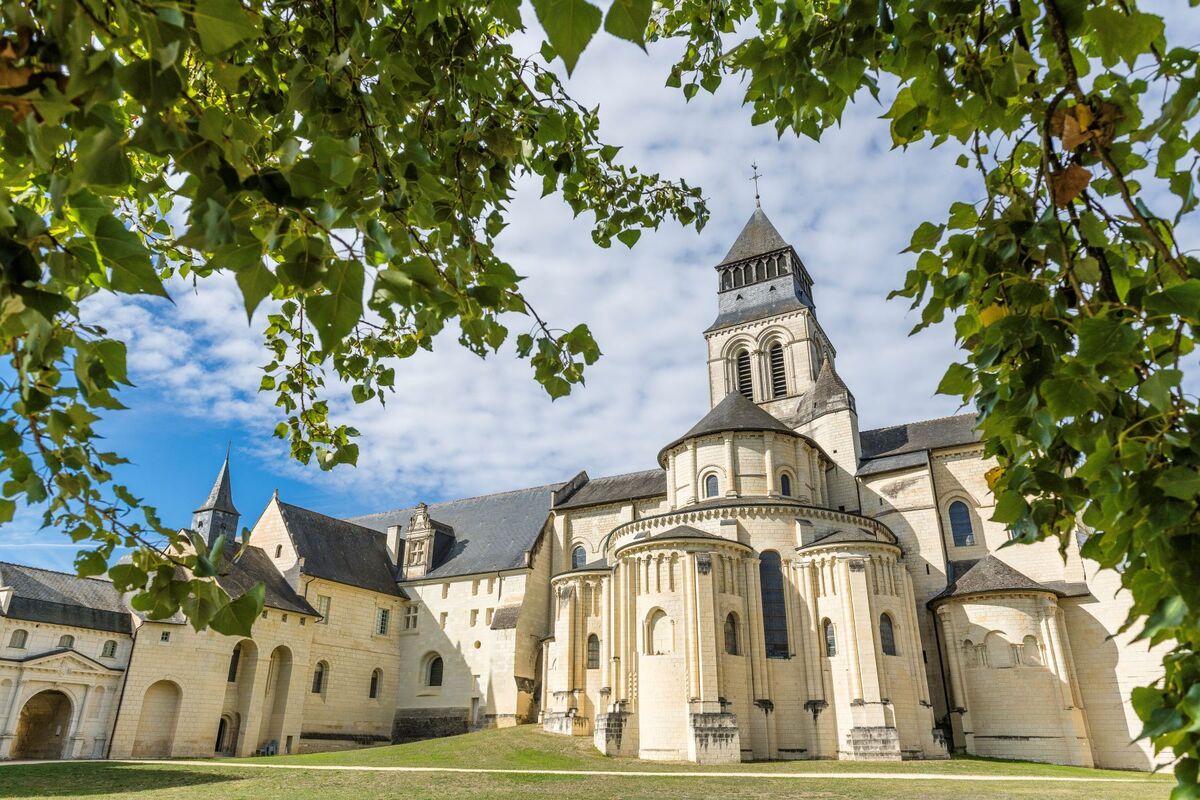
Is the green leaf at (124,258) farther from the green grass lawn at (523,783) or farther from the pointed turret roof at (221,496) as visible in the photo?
the pointed turret roof at (221,496)

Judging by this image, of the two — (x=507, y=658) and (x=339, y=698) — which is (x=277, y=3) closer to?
(x=507, y=658)

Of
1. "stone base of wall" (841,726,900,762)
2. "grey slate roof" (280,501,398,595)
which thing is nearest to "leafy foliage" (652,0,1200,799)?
"stone base of wall" (841,726,900,762)

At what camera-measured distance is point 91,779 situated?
19031 mm

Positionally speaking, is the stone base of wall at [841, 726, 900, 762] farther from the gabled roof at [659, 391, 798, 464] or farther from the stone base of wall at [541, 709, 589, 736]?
the gabled roof at [659, 391, 798, 464]

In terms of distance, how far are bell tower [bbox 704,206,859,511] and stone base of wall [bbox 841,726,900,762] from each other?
1593 cm

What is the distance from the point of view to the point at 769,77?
366cm

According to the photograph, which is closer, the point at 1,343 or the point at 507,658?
the point at 1,343

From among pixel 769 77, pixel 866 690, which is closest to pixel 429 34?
pixel 769 77

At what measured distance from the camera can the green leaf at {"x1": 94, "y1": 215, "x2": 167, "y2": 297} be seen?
5.71 ft

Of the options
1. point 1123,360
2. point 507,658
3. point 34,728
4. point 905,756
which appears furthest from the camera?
point 507,658

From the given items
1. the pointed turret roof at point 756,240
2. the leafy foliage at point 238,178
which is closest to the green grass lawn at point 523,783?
the leafy foliage at point 238,178

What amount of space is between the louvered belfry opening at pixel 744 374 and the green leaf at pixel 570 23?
43574 millimetres

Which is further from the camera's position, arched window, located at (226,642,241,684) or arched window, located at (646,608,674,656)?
arched window, located at (226,642,241,684)

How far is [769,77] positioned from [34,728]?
121ft
